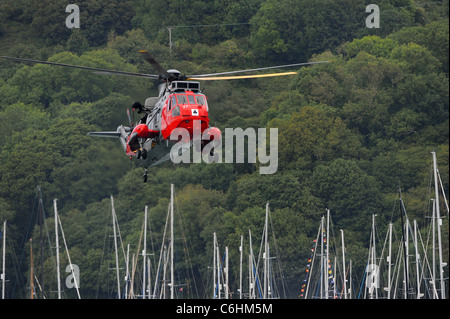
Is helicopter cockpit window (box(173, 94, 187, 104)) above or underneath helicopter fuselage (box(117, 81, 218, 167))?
above

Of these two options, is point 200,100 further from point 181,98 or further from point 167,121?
point 167,121

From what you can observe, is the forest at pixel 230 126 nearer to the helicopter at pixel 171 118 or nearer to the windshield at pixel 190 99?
the helicopter at pixel 171 118

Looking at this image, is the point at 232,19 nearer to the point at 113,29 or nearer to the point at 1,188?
the point at 113,29

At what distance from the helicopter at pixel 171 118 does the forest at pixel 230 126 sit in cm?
2183

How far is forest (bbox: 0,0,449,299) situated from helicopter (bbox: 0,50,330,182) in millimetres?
21832

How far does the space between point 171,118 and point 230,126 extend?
7189cm

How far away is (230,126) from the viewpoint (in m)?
105

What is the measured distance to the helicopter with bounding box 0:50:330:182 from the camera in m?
33.2

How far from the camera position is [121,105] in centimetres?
5588

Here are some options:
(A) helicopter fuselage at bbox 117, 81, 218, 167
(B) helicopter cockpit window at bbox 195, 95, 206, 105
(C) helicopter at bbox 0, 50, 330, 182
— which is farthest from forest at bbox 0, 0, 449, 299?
(B) helicopter cockpit window at bbox 195, 95, 206, 105

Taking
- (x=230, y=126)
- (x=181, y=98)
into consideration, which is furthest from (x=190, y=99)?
(x=230, y=126)

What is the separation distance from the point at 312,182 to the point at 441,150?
14394mm

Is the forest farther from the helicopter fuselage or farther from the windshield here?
Result: the windshield
